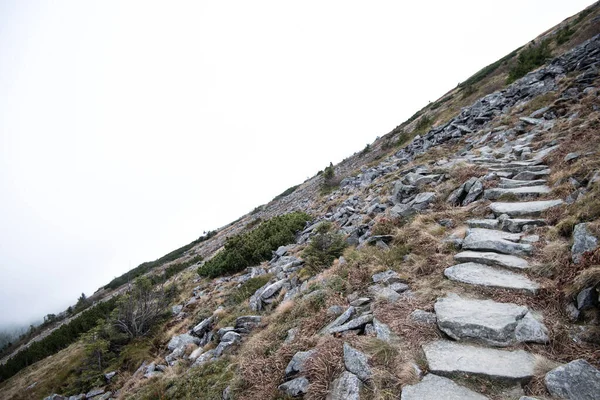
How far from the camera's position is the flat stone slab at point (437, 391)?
284 cm

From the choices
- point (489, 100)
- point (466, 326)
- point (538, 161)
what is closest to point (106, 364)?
point (466, 326)

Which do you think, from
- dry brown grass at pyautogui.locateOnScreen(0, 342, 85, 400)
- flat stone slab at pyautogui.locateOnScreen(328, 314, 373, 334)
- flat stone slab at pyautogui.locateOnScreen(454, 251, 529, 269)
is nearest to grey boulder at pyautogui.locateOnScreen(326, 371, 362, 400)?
flat stone slab at pyautogui.locateOnScreen(328, 314, 373, 334)

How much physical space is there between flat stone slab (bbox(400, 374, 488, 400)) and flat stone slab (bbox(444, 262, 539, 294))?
1998 mm

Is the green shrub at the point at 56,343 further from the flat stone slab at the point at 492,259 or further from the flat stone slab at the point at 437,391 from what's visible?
the flat stone slab at the point at 492,259

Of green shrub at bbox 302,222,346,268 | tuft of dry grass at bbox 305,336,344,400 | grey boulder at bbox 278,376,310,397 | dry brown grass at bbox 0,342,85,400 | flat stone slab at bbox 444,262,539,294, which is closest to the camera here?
tuft of dry grass at bbox 305,336,344,400

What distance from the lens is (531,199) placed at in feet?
21.8

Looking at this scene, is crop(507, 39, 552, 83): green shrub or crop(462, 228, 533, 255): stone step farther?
crop(507, 39, 552, 83): green shrub

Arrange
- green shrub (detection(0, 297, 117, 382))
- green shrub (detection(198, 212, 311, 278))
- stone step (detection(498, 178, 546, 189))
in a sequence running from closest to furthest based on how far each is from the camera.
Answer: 1. stone step (detection(498, 178, 546, 189))
2. green shrub (detection(198, 212, 311, 278))
3. green shrub (detection(0, 297, 117, 382))

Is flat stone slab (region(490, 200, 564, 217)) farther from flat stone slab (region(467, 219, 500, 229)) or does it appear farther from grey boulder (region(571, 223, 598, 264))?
grey boulder (region(571, 223, 598, 264))

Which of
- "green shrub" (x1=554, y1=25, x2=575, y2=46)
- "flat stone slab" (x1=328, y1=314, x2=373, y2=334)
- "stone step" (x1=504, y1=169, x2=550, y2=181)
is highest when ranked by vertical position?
"green shrub" (x1=554, y1=25, x2=575, y2=46)

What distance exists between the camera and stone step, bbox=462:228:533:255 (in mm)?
4930

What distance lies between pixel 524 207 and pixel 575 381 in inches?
183

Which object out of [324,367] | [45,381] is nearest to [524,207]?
[324,367]

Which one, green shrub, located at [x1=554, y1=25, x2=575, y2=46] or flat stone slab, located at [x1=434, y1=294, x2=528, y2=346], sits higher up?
green shrub, located at [x1=554, y1=25, x2=575, y2=46]
